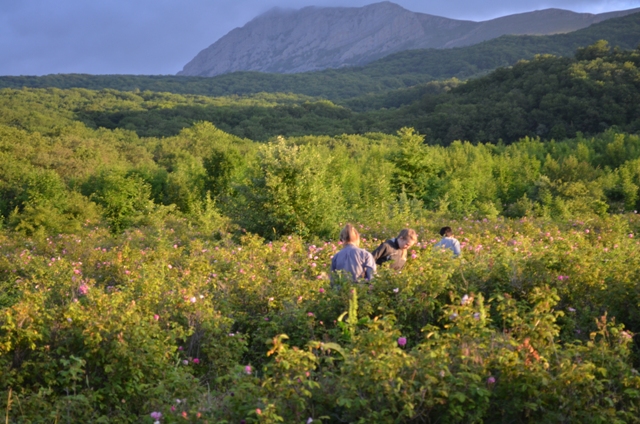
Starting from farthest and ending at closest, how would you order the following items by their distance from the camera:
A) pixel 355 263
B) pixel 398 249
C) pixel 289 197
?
pixel 289 197
pixel 398 249
pixel 355 263

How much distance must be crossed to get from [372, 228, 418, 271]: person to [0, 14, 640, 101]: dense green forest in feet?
472

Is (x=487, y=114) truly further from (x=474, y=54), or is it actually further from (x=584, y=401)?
(x=474, y=54)

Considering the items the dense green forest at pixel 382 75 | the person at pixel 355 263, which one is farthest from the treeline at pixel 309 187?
the dense green forest at pixel 382 75

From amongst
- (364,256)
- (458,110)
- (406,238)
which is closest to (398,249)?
(406,238)

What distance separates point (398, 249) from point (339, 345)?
7.47 feet

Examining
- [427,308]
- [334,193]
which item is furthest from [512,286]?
[334,193]

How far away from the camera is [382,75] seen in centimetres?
16700

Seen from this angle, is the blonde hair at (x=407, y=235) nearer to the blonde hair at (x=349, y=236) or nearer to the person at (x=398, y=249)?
the person at (x=398, y=249)

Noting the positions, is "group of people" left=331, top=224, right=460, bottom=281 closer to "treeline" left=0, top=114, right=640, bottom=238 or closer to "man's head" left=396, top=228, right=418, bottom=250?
"man's head" left=396, top=228, right=418, bottom=250

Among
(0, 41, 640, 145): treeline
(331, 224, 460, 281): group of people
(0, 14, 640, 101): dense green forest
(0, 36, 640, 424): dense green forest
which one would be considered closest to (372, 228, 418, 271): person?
(331, 224, 460, 281): group of people

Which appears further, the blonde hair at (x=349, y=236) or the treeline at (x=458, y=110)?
the treeline at (x=458, y=110)

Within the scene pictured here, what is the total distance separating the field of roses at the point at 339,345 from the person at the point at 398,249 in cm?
27

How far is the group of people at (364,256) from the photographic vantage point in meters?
5.29

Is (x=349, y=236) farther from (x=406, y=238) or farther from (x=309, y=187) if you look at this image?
(x=309, y=187)
